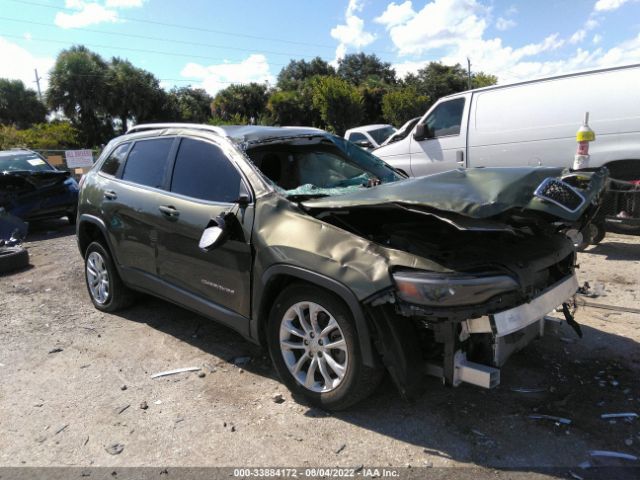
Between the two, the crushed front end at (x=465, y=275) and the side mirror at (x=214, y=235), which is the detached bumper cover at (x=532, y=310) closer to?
the crushed front end at (x=465, y=275)

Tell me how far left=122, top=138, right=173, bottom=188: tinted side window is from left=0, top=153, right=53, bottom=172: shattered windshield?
6676 mm

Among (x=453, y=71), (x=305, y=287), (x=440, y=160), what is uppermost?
(x=453, y=71)

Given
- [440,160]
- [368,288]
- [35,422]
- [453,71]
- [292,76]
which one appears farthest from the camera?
[292,76]

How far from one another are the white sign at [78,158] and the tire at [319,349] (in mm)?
15132

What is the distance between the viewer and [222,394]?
11.6 ft

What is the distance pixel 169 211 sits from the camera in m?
4.05

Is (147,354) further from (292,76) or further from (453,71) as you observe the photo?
(292,76)

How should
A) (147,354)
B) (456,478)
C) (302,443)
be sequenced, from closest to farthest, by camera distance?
1. (456,478)
2. (302,443)
3. (147,354)

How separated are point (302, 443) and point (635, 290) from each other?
13.0 ft

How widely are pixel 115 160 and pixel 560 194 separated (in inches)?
163

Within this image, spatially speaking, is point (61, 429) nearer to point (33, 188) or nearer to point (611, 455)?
point (611, 455)

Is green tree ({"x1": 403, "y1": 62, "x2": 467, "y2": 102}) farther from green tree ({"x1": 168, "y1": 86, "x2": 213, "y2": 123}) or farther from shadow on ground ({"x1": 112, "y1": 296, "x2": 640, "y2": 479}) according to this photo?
shadow on ground ({"x1": 112, "y1": 296, "x2": 640, "y2": 479})

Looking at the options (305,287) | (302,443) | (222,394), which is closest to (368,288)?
(305,287)

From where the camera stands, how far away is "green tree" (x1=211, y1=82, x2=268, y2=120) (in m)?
53.1
